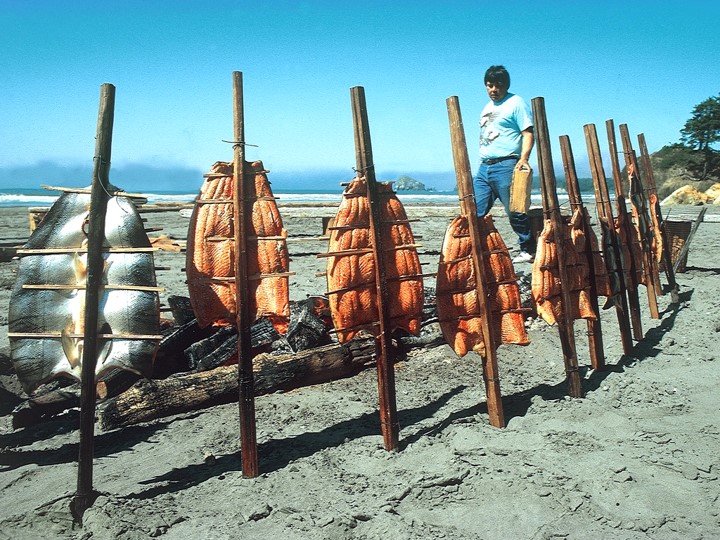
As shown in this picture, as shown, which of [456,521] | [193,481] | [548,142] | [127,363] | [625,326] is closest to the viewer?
Answer: [456,521]

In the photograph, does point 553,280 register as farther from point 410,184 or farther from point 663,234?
point 410,184

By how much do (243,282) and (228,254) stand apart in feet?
0.77

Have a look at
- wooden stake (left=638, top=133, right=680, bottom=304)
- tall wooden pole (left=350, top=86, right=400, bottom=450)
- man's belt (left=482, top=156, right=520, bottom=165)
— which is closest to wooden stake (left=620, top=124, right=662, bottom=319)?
wooden stake (left=638, top=133, right=680, bottom=304)

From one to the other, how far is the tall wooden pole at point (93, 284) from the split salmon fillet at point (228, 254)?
0.57 metres

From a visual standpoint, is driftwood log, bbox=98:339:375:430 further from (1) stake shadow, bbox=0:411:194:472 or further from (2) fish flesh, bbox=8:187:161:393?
(2) fish flesh, bbox=8:187:161:393

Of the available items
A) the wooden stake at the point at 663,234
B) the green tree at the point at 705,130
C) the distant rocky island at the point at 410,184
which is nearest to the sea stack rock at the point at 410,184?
the distant rocky island at the point at 410,184

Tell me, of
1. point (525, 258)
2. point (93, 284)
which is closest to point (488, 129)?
point (525, 258)

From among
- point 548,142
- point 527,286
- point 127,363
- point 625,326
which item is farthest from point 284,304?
point 527,286

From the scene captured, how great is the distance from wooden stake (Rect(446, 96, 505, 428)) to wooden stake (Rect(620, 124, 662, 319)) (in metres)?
3.73

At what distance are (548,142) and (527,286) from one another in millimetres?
2552

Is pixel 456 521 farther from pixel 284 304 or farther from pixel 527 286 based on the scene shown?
pixel 527 286

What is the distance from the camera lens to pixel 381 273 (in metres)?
4.23

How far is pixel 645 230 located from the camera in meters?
8.02

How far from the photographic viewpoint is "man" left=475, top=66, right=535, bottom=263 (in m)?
7.38
